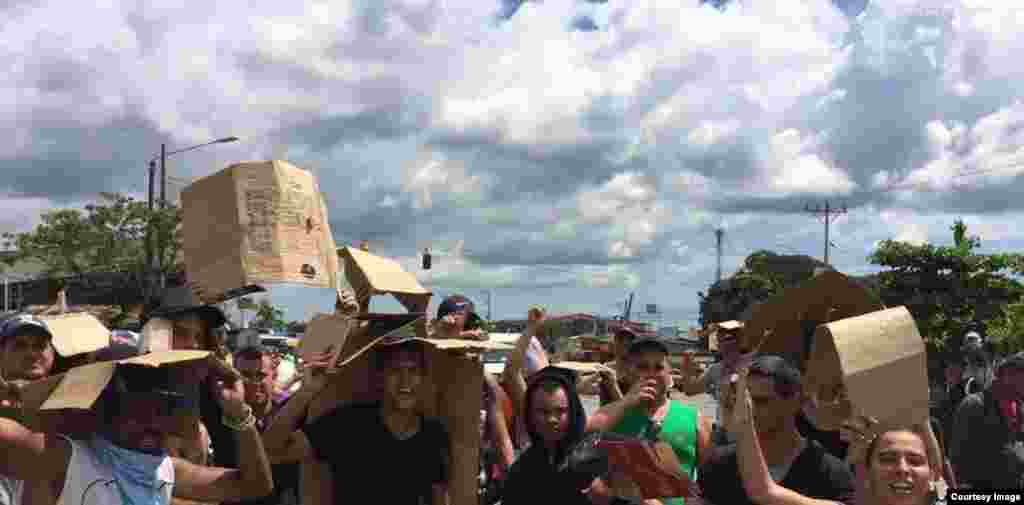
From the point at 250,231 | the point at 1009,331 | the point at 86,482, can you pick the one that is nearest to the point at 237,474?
the point at 86,482

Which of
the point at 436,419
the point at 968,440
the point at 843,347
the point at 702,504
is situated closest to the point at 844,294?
the point at 843,347

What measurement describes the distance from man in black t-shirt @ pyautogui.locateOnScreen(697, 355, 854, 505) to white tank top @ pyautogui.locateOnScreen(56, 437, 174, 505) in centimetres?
203

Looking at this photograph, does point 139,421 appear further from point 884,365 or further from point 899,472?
point 884,365

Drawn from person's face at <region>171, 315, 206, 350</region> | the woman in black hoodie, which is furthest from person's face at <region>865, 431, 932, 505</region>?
person's face at <region>171, 315, 206, 350</region>

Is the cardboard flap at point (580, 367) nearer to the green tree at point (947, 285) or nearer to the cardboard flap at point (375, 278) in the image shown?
the cardboard flap at point (375, 278)

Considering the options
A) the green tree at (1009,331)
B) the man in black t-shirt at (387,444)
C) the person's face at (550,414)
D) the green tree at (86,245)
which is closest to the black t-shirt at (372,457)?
the man in black t-shirt at (387,444)

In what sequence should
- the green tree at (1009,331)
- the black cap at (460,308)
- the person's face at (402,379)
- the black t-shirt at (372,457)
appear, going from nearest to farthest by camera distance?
the black t-shirt at (372,457), the person's face at (402,379), the black cap at (460,308), the green tree at (1009,331)

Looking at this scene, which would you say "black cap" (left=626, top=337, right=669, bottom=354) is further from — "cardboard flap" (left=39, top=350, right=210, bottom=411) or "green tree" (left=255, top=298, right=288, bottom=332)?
"green tree" (left=255, top=298, right=288, bottom=332)

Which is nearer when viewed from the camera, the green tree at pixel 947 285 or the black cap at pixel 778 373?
the black cap at pixel 778 373

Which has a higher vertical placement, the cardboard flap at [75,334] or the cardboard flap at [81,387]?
the cardboard flap at [75,334]

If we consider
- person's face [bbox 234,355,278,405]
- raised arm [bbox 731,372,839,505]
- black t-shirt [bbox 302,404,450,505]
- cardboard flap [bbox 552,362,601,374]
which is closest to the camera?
raised arm [bbox 731,372,839,505]

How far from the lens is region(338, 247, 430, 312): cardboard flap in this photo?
4.93 m

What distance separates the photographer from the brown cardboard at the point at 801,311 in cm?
444

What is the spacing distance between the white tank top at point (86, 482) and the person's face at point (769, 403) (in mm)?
2221
